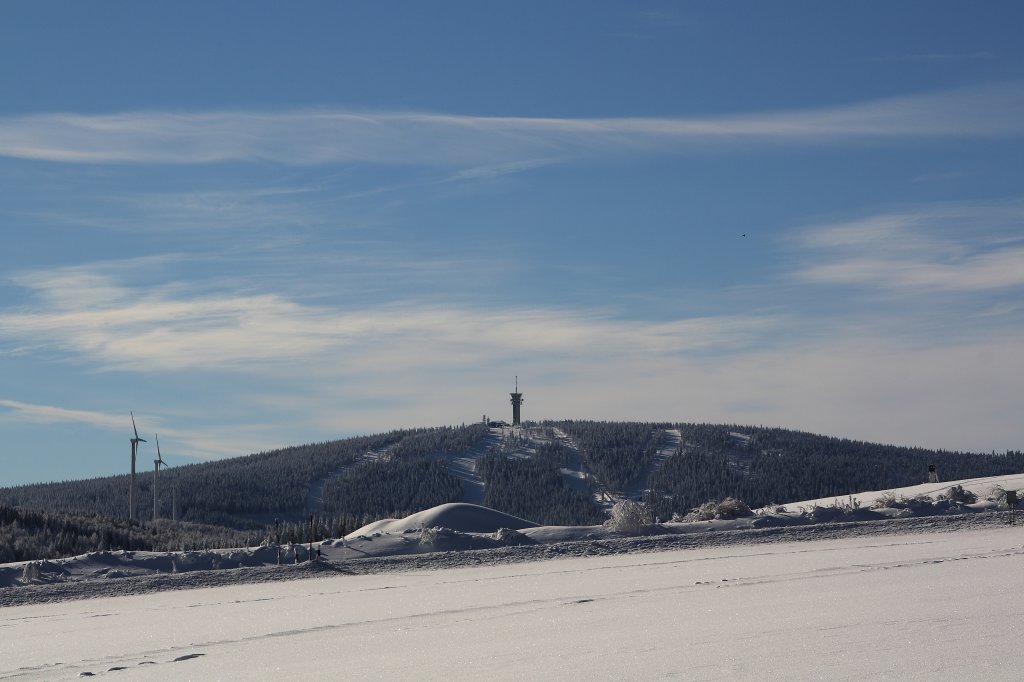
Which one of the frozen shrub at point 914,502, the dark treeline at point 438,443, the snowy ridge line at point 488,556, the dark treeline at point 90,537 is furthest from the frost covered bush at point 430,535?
the dark treeline at point 438,443

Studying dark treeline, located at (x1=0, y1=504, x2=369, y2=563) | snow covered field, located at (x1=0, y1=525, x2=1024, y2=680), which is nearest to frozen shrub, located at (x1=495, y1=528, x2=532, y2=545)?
snow covered field, located at (x1=0, y1=525, x2=1024, y2=680)

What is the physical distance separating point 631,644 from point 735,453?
2718 inches

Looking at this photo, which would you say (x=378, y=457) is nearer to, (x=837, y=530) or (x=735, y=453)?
(x=735, y=453)

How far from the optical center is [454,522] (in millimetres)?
28359

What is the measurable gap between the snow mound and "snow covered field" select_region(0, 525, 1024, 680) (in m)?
5.59

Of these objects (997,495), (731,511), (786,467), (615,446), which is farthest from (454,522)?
(615,446)

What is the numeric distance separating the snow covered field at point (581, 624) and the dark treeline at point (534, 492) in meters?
41.3

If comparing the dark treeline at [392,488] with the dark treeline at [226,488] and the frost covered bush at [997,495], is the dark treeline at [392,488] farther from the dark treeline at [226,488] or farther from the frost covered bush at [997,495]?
the frost covered bush at [997,495]

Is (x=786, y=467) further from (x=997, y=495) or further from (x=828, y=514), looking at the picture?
(x=828, y=514)

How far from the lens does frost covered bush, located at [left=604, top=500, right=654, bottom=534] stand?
27441mm

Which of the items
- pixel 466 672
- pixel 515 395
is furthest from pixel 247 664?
pixel 515 395

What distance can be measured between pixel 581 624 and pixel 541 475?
61724mm

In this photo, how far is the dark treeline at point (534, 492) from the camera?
212 ft

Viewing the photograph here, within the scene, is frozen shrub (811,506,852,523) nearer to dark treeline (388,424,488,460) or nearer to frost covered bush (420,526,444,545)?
frost covered bush (420,526,444,545)
